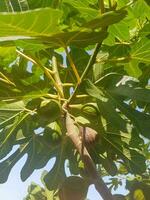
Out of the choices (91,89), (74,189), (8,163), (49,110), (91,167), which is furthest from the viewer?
(8,163)

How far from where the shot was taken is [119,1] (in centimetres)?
232

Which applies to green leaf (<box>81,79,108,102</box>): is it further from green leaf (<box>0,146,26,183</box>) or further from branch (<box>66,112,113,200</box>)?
green leaf (<box>0,146,26,183</box>)

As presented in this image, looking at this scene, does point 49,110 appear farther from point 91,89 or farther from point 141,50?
point 141,50

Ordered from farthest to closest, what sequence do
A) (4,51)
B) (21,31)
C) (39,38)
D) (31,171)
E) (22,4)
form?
(31,171)
(4,51)
(22,4)
(39,38)
(21,31)

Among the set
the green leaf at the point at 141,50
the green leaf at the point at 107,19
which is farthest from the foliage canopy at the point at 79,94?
the green leaf at the point at 107,19

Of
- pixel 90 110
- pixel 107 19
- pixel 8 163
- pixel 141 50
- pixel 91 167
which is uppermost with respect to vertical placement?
pixel 107 19

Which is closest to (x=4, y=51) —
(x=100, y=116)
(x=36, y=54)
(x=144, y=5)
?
(x=36, y=54)

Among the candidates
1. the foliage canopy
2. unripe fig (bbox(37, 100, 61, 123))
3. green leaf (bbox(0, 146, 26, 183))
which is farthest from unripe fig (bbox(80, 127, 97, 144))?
green leaf (bbox(0, 146, 26, 183))

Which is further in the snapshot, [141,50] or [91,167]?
[141,50]

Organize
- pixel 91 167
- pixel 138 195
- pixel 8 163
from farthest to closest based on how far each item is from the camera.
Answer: pixel 8 163 < pixel 138 195 < pixel 91 167

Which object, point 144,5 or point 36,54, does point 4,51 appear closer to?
point 36,54

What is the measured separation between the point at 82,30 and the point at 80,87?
1.83 feet

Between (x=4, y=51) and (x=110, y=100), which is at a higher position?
(x=4, y=51)

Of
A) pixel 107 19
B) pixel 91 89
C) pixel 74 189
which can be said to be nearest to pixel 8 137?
pixel 74 189
